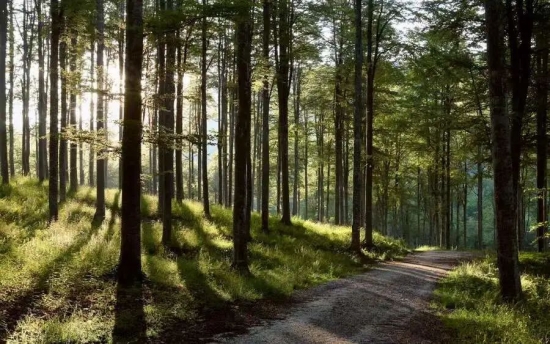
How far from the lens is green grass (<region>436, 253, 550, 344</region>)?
7426 mm

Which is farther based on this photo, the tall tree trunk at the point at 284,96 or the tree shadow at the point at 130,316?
the tall tree trunk at the point at 284,96

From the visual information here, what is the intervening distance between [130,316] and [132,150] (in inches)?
143

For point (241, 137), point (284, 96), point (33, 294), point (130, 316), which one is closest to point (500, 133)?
point (241, 137)

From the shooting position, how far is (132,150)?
9.34 meters

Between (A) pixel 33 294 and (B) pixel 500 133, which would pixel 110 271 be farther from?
(B) pixel 500 133

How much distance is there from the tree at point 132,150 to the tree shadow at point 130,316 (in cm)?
61

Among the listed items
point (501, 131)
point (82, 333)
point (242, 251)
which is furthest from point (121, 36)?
point (501, 131)

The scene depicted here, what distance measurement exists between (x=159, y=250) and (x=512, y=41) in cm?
1371

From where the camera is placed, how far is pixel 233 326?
769 cm

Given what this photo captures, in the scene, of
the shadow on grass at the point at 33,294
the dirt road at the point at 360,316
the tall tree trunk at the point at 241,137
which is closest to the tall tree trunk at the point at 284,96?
the tall tree trunk at the point at 241,137

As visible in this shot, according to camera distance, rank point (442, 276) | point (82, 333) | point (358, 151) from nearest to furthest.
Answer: point (82, 333) → point (442, 276) → point (358, 151)

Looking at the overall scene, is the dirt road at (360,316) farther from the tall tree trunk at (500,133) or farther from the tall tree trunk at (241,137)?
the tall tree trunk at (500,133)

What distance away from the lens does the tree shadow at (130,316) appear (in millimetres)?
6637

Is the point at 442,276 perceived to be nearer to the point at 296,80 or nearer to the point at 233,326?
the point at 233,326
